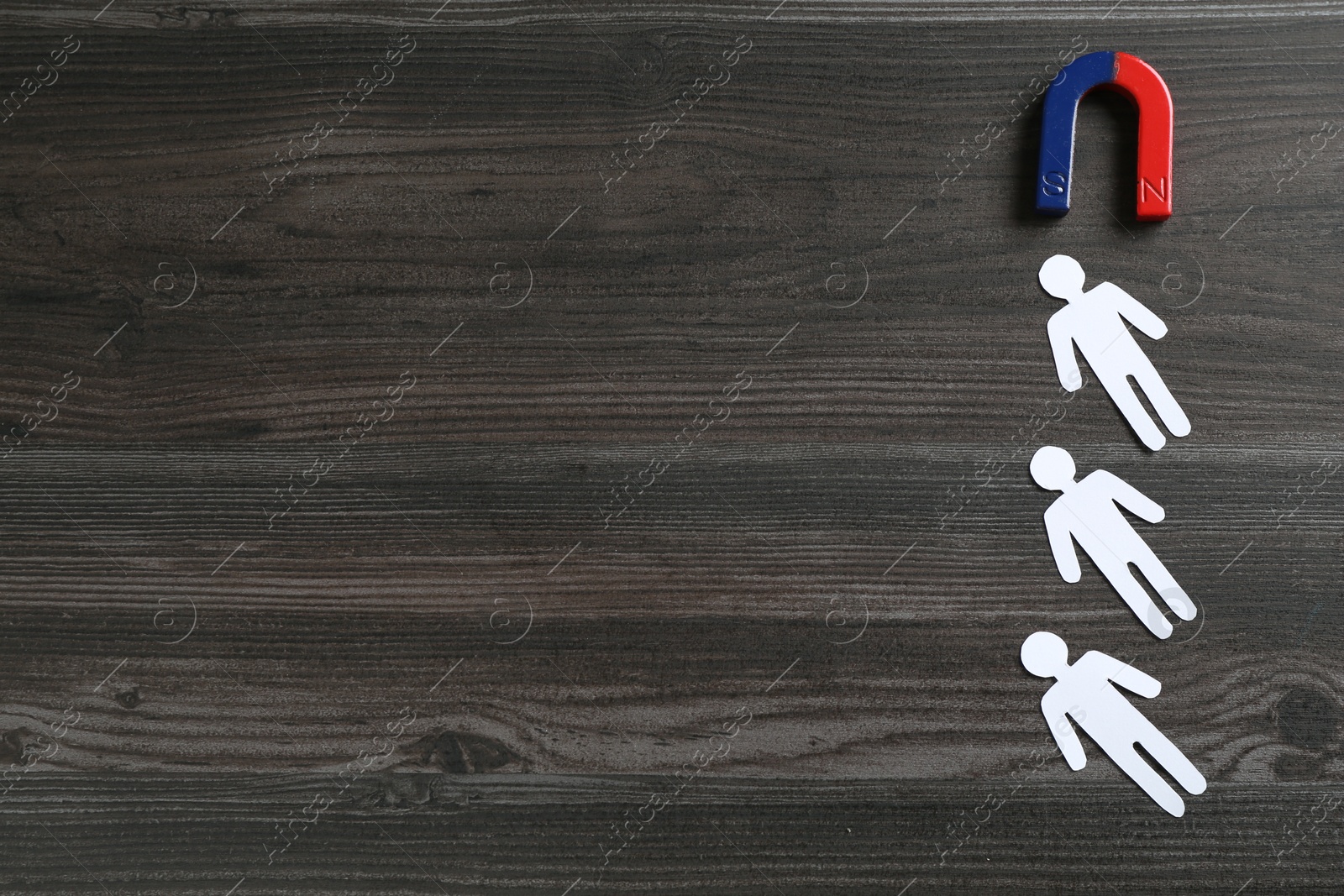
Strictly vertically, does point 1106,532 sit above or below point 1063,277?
below

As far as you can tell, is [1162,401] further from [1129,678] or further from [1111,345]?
[1129,678]

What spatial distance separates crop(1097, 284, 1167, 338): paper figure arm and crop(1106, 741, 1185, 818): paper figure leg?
361mm

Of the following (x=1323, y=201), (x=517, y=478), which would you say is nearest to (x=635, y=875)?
(x=517, y=478)

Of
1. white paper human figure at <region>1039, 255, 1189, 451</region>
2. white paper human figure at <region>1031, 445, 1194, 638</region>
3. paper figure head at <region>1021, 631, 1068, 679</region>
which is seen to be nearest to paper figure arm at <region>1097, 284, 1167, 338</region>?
white paper human figure at <region>1039, 255, 1189, 451</region>

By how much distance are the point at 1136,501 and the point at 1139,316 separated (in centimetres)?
16

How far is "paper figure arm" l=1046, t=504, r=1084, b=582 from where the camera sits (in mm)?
668

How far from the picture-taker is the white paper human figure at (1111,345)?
674mm

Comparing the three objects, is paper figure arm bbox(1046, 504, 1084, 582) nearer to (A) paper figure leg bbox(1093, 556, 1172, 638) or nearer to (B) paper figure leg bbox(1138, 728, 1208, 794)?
(A) paper figure leg bbox(1093, 556, 1172, 638)

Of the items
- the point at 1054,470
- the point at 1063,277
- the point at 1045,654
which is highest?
the point at 1063,277

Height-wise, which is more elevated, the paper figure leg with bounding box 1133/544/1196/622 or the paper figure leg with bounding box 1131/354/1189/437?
the paper figure leg with bounding box 1131/354/1189/437

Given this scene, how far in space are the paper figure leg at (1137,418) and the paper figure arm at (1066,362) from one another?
3 centimetres

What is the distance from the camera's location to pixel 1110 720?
0.65 meters

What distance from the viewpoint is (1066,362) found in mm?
677

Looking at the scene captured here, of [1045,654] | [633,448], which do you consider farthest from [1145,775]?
[633,448]
